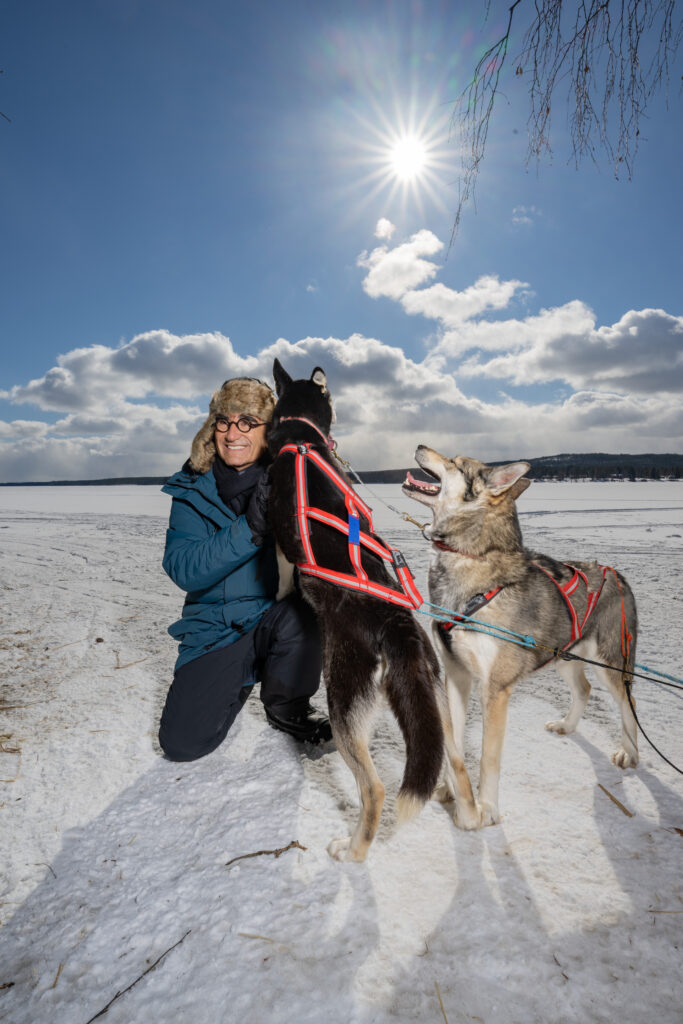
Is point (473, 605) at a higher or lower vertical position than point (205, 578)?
lower

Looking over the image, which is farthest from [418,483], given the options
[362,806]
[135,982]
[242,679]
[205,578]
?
[135,982]

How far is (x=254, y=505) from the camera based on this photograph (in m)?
2.67

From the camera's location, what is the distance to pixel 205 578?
277 cm

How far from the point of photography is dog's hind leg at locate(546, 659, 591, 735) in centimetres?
281

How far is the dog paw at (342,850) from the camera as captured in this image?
1.93m

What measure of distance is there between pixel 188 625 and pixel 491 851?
1942mm

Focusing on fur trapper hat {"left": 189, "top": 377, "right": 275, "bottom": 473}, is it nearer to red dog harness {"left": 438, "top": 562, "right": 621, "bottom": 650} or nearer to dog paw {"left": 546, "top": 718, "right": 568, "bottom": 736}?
red dog harness {"left": 438, "top": 562, "right": 621, "bottom": 650}

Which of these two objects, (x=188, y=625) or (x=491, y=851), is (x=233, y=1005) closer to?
(x=491, y=851)

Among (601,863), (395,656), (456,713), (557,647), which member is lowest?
(601,863)

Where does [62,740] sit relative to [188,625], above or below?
below

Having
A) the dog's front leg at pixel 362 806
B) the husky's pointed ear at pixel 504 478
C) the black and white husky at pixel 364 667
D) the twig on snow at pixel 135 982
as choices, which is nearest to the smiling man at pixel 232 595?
the black and white husky at pixel 364 667

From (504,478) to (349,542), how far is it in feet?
3.34

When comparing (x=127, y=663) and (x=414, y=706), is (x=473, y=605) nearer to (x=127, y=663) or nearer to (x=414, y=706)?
(x=414, y=706)

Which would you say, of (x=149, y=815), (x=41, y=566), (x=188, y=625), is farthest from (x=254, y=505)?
(x=41, y=566)
